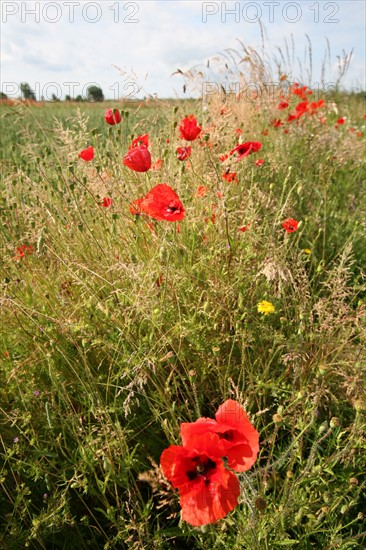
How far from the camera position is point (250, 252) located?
1.86 meters

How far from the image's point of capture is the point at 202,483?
35.5 inches

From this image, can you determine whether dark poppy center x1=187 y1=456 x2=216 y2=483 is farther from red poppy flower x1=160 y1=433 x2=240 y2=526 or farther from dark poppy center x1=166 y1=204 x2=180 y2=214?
dark poppy center x1=166 y1=204 x2=180 y2=214

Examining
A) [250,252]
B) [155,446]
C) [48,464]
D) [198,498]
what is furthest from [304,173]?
[198,498]

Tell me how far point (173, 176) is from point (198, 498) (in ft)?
5.37

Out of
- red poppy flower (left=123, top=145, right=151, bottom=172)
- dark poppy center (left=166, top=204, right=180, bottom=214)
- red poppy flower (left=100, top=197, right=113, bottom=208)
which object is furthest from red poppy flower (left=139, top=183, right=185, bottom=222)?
red poppy flower (left=100, top=197, right=113, bottom=208)

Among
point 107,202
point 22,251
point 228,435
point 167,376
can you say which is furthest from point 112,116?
point 228,435

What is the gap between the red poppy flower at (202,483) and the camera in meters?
0.86

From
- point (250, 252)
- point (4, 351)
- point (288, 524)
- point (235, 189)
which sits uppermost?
point (235, 189)

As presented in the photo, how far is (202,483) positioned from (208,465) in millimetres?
48

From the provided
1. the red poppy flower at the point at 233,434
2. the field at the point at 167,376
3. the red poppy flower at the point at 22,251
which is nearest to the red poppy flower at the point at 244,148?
the field at the point at 167,376

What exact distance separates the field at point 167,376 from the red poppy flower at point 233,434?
15cm

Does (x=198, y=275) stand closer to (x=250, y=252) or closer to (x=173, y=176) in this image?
(x=250, y=252)

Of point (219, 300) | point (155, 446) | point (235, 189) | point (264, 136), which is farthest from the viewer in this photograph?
point (264, 136)

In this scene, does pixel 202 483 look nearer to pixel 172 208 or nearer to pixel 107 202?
pixel 172 208
